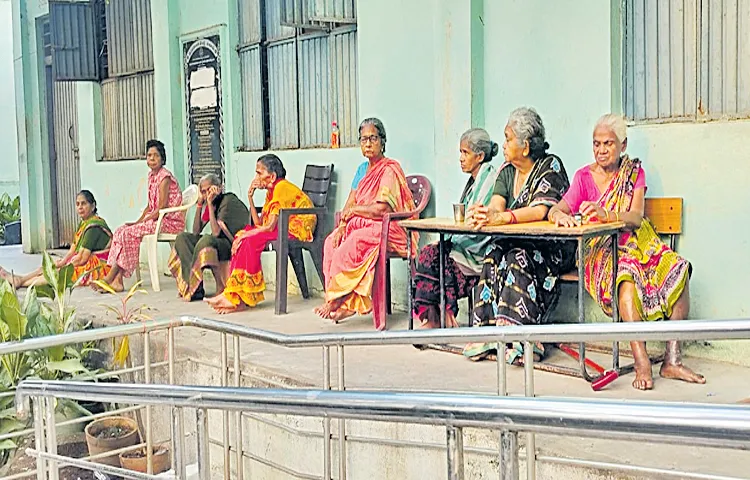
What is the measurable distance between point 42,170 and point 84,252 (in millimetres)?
4177

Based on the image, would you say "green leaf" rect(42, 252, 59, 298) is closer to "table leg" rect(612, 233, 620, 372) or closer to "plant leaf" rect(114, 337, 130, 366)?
"plant leaf" rect(114, 337, 130, 366)

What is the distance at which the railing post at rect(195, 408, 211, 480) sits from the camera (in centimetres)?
226

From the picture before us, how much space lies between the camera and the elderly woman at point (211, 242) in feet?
23.7

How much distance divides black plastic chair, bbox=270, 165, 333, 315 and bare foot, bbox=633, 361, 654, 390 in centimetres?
308

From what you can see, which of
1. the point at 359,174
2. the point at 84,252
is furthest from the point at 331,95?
the point at 84,252

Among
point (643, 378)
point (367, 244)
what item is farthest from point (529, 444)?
point (367, 244)

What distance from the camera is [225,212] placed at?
7254 mm

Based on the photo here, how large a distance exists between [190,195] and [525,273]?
454cm

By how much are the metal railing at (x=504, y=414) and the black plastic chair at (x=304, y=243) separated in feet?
14.0

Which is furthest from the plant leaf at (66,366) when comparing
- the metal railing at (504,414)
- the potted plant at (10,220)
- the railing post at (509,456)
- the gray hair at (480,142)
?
the potted plant at (10,220)

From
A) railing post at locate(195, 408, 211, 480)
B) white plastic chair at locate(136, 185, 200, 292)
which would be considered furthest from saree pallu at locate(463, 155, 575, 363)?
white plastic chair at locate(136, 185, 200, 292)

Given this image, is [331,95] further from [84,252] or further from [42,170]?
[42,170]

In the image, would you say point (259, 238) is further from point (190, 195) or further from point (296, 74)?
point (190, 195)

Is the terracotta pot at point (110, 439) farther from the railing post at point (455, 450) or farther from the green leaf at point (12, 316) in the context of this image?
the railing post at point (455, 450)
